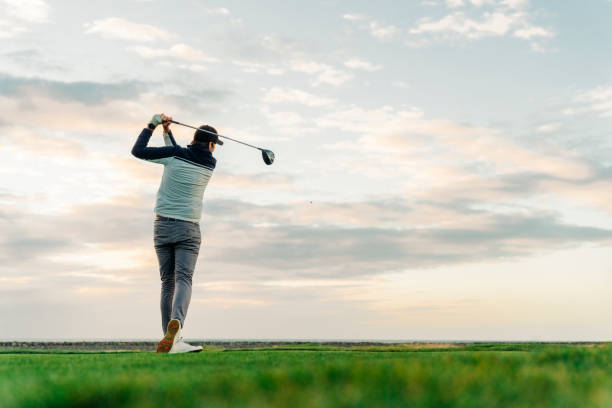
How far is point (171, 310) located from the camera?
9406mm

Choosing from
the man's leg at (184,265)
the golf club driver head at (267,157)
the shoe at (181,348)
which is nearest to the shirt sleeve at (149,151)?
the man's leg at (184,265)

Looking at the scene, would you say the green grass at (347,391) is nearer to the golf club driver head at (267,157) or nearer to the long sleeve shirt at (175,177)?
the long sleeve shirt at (175,177)

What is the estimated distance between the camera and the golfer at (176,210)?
9.30 meters

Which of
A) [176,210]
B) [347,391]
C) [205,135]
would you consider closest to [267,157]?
[205,135]

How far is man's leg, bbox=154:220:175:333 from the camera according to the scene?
30.8 feet

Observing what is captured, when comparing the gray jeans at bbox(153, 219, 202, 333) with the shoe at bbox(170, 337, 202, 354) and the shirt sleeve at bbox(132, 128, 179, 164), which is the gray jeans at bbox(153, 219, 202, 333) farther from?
the shirt sleeve at bbox(132, 128, 179, 164)

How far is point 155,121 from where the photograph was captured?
956 cm

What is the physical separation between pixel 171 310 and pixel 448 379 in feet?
23.0

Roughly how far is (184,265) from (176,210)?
849mm

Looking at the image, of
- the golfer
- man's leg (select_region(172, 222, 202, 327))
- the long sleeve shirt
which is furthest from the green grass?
the long sleeve shirt

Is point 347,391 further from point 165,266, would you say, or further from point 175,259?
point 165,266

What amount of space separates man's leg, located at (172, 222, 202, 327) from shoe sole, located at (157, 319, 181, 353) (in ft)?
0.65

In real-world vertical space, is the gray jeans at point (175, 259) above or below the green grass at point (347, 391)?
above

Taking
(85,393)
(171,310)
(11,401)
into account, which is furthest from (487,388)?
(171,310)
